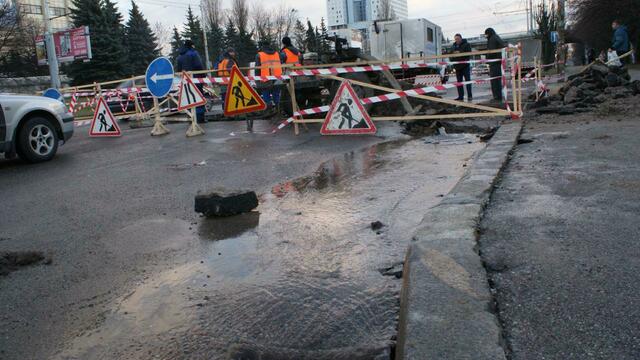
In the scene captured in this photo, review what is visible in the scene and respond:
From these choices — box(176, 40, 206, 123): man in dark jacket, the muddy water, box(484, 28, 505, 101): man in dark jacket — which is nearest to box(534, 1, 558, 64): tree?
box(484, 28, 505, 101): man in dark jacket

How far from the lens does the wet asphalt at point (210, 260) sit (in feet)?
8.98

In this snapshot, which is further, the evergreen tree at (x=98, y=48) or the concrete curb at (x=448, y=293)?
the evergreen tree at (x=98, y=48)

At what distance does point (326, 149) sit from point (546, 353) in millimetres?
6680

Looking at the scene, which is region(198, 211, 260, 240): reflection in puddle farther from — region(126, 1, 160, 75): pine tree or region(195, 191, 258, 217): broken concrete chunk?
region(126, 1, 160, 75): pine tree

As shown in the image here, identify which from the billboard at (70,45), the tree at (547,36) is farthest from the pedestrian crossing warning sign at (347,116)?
the tree at (547,36)

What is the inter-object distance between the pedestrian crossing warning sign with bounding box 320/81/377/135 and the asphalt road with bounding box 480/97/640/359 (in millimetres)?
3801

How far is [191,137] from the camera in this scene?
11500mm

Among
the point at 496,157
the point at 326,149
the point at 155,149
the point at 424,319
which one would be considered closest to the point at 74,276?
the point at 424,319

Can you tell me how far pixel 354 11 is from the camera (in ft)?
320

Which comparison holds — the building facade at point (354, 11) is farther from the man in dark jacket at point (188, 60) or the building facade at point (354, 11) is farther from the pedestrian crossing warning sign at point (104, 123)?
the pedestrian crossing warning sign at point (104, 123)

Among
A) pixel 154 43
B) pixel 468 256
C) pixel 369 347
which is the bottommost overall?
pixel 369 347

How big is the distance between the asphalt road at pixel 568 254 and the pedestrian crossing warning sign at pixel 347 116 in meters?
3.80

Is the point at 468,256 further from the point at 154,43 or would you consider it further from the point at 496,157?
the point at 154,43

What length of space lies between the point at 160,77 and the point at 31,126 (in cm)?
334
